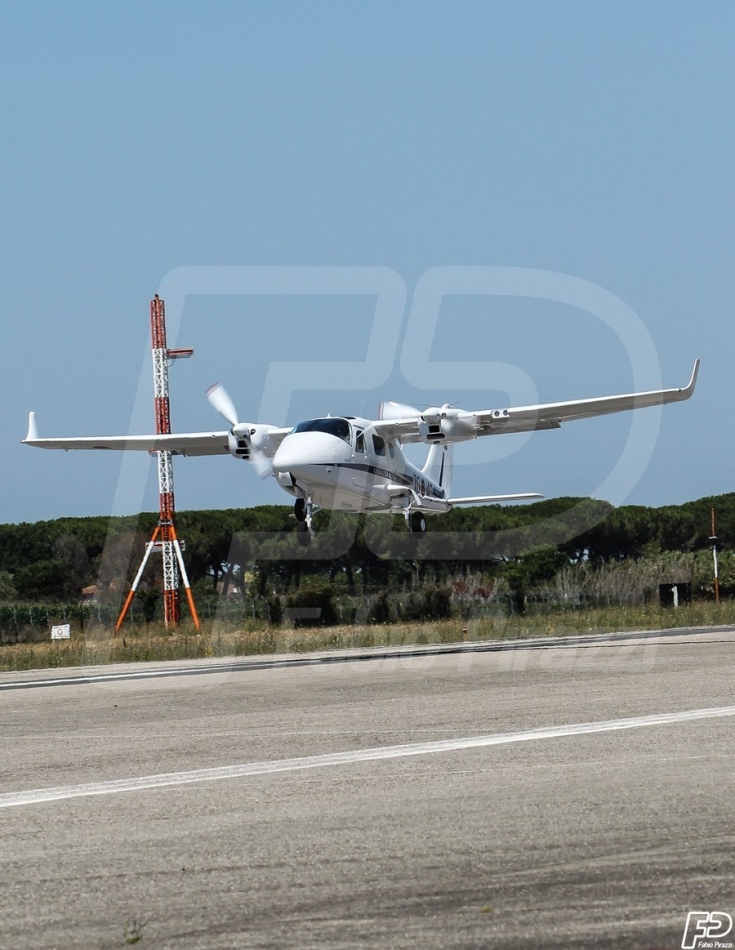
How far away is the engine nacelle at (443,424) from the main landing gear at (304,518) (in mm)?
6064

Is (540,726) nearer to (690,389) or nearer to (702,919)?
(702,919)

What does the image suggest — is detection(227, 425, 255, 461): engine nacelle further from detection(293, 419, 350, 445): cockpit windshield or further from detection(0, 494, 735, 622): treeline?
detection(0, 494, 735, 622): treeline

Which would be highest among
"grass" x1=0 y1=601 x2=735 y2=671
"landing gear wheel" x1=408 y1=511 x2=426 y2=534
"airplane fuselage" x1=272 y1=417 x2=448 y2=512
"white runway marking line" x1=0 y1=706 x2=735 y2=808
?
"airplane fuselage" x1=272 y1=417 x2=448 y2=512

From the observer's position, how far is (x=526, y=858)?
237 inches

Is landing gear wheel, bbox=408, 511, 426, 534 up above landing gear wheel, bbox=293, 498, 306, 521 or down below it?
below

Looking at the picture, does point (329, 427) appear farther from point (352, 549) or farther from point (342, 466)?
point (352, 549)

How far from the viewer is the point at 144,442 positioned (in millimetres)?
43094

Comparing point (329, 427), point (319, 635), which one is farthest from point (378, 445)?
point (319, 635)

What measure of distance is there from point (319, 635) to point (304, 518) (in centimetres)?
1094

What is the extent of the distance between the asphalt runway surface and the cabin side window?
20197mm

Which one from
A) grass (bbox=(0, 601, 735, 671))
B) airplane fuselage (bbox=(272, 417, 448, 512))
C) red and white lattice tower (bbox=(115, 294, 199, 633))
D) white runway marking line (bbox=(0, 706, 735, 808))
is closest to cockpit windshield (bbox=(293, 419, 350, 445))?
Answer: airplane fuselage (bbox=(272, 417, 448, 512))

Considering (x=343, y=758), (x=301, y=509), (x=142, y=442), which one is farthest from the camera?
(x=142, y=442)

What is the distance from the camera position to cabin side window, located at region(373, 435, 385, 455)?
3519 cm

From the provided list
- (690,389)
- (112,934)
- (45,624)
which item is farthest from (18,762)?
(45,624)
